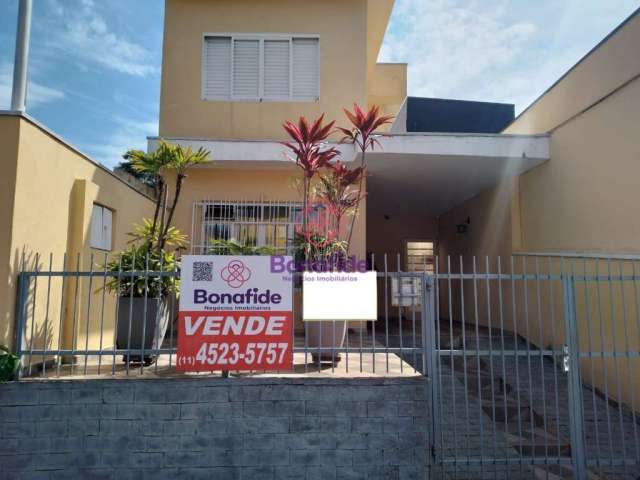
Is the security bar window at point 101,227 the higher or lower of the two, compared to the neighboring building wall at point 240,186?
lower

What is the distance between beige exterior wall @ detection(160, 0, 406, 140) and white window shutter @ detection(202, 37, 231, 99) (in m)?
0.13

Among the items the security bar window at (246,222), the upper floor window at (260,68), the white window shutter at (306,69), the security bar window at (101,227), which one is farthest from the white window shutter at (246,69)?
the security bar window at (101,227)

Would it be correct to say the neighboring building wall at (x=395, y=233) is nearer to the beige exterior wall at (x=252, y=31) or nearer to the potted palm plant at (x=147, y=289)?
the beige exterior wall at (x=252, y=31)

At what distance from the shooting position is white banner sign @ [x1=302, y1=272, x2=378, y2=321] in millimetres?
4176

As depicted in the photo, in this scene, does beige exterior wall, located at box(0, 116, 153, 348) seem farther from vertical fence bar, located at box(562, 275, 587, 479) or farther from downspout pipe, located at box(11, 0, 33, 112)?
vertical fence bar, located at box(562, 275, 587, 479)

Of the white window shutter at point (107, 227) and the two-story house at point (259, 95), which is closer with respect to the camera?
the white window shutter at point (107, 227)

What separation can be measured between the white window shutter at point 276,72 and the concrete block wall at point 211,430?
5.72 metres

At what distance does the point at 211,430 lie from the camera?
12.2ft

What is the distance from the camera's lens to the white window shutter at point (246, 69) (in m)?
8.09

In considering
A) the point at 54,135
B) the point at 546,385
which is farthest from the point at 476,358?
the point at 54,135

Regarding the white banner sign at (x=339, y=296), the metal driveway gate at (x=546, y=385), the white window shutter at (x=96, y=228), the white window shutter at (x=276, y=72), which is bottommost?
the metal driveway gate at (x=546, y=385)

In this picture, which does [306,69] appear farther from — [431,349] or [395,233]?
[395,233]

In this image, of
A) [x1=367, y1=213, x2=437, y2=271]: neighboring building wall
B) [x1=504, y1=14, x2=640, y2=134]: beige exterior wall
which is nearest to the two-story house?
[x1=504, y1=14, x2=640, y2=134]: beige exterior wall

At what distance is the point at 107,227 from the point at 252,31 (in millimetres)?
4474
